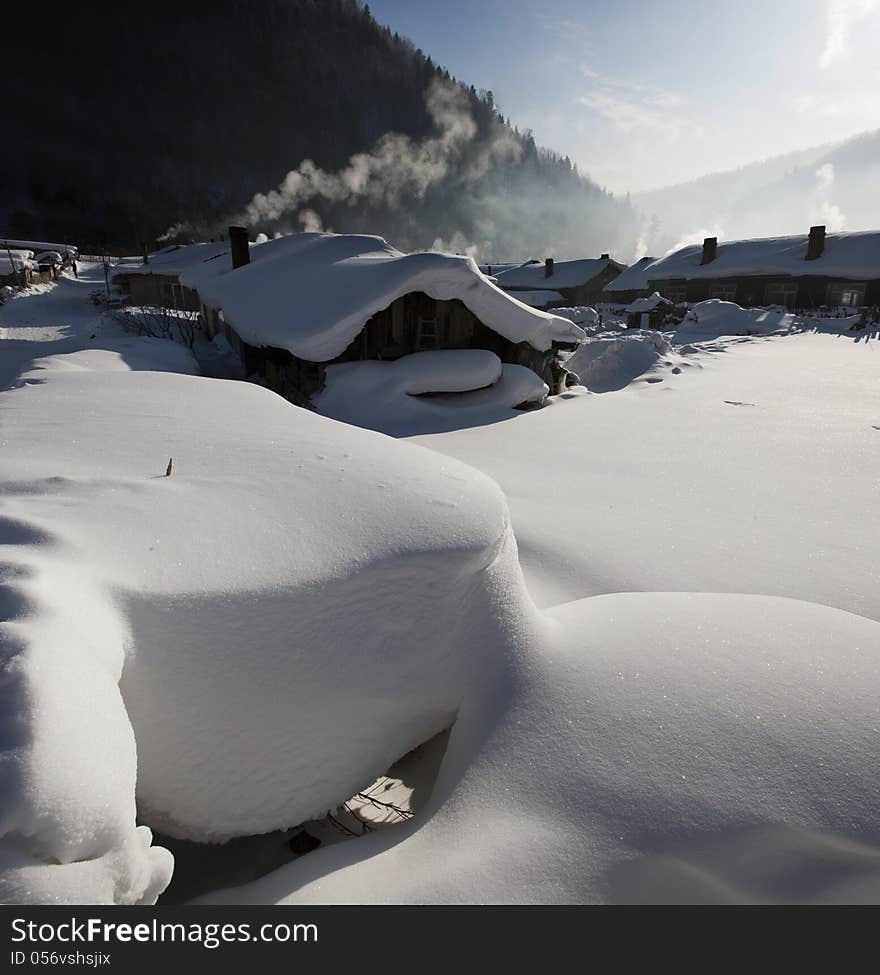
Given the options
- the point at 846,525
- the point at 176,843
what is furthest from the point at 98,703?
the point at 846,525

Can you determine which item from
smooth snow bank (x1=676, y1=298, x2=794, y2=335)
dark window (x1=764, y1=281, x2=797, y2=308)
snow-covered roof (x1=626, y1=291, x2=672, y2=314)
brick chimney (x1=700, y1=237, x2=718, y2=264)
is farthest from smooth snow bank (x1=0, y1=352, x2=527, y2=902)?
brick chimney (x1=700, y1=237, x2=718, y2=264)

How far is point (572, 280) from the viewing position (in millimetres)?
42625

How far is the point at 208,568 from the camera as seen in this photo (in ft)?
7.56

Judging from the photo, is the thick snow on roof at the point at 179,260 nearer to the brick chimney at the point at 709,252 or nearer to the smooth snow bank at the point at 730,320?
the smooth snow bank at the point at 730,320

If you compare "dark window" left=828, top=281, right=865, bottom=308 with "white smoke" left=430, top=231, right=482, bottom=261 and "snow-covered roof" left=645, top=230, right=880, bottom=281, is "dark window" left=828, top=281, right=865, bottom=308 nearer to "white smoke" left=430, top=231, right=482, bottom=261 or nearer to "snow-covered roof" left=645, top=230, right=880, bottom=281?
"snow-covered roof" left=645, top=230, right=880, bottom=281

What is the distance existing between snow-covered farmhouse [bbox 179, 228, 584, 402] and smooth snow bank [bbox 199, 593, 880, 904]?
31.1 ft

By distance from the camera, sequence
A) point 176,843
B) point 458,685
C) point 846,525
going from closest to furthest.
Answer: point 176,843, point 458,685, point 846,525

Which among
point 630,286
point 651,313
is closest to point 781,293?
point 651,313

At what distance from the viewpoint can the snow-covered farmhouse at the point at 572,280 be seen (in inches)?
1663

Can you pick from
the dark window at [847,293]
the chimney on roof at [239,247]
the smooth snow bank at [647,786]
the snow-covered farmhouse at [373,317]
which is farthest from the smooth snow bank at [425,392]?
the dark window at [847,293]

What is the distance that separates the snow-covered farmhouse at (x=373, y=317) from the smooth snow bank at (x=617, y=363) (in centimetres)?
245

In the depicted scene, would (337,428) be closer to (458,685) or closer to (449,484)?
(449,484)

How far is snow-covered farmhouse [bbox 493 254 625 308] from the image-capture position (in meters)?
42.2
